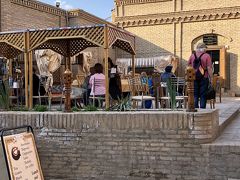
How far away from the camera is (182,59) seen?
24484 mm

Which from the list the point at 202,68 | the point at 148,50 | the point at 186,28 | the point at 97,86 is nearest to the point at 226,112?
the point at 202,68

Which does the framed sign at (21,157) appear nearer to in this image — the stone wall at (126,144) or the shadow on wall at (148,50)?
the stone wall at (126,144)

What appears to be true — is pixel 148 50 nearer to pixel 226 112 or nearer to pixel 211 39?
pixel 211 39

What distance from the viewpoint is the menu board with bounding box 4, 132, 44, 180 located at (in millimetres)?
5129

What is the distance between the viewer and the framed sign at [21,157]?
5.11m

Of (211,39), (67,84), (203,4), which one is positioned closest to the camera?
(67,84)

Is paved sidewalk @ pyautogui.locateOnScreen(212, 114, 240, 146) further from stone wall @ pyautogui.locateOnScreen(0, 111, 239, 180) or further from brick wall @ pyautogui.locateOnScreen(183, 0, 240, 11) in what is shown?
brick wall @ pyautogui.locateOnScreen(183, 0, 240, 11)

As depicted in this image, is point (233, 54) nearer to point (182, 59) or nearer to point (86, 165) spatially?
point (182, 59)

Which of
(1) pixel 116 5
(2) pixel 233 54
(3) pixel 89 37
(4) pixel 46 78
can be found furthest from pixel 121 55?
(3) pixel 89 37

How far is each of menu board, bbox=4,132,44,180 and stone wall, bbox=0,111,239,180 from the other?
133cm

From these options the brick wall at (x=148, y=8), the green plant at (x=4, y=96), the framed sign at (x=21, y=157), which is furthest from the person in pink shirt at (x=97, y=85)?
the brick wall at (x=148, y=8)

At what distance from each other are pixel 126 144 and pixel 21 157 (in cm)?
188

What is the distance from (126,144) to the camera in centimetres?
666

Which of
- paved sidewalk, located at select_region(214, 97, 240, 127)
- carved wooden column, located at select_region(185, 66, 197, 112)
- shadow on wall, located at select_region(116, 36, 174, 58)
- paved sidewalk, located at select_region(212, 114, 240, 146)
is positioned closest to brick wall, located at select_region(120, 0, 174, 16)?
shadow on wall, located at select_region(116, 36, 174, 58)
